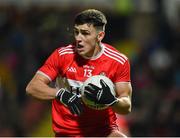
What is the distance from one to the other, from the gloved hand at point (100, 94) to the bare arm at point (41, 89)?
1.57 feet

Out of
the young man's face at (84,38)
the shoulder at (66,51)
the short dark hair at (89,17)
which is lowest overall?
the shoulder at (66,51)

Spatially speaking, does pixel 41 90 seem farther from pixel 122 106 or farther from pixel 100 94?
pixel 122 106

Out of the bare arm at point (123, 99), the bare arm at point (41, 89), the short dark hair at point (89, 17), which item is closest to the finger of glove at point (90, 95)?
the bare arm at point (123, 99)

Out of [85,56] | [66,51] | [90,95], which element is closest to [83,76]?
[85,56]

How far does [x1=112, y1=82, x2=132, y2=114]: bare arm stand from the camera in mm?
8688

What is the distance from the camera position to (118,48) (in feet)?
53.9

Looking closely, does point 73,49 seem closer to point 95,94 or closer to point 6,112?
point 95,94

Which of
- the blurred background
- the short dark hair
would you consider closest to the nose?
the short dark hair

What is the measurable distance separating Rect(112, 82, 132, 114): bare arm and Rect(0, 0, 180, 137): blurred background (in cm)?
398

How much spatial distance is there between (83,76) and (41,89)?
464mm

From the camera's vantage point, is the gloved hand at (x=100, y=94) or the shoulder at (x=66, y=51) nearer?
the gloved hand at (x=100, y=94)

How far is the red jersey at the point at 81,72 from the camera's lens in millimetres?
8938

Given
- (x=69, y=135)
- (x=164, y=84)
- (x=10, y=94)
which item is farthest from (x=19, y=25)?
(x=69, y=135)

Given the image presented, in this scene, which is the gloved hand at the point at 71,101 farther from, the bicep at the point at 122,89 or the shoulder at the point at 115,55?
the shoulder at the point at 115,55
